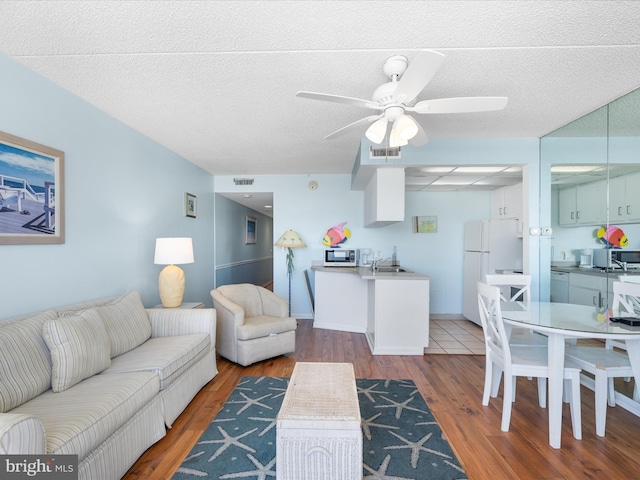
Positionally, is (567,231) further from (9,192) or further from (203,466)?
(9,192)

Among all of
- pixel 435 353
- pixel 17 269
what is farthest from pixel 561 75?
pixel 17 269

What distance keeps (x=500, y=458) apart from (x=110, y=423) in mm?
2136

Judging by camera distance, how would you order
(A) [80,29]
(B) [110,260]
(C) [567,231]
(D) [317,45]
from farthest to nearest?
(C) [567,231] → (B) [110,260] → (D) [317,45] → (A) [80,29]

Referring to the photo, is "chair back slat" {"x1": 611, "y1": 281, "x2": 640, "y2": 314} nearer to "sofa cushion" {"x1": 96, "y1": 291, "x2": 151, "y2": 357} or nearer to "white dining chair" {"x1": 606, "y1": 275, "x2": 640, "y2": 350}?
"white dining chair" {"x1": 606, "y1": 275, "x2": 640, "y2": 350}

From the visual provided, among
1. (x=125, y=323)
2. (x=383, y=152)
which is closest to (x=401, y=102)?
(x=383, y=152)

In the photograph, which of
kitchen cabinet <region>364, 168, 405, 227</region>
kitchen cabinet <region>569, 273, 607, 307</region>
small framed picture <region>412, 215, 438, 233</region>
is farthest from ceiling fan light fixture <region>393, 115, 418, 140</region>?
small framed picture <region>412, 215, 438, 233</region>

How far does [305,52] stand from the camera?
181 cm

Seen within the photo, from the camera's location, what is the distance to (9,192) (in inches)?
74.0

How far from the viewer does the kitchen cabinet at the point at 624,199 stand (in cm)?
255

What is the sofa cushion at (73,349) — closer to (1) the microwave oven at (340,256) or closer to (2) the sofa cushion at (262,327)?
(2) the sofa cushion at (262,327)

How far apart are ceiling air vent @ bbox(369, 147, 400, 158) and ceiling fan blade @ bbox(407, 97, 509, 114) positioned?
1497 mm

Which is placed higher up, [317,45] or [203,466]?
Result: [317,45]

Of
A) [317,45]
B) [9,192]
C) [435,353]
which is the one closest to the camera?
[317,45]

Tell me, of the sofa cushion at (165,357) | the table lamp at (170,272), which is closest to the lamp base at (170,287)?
the table lamp at (170,272)
